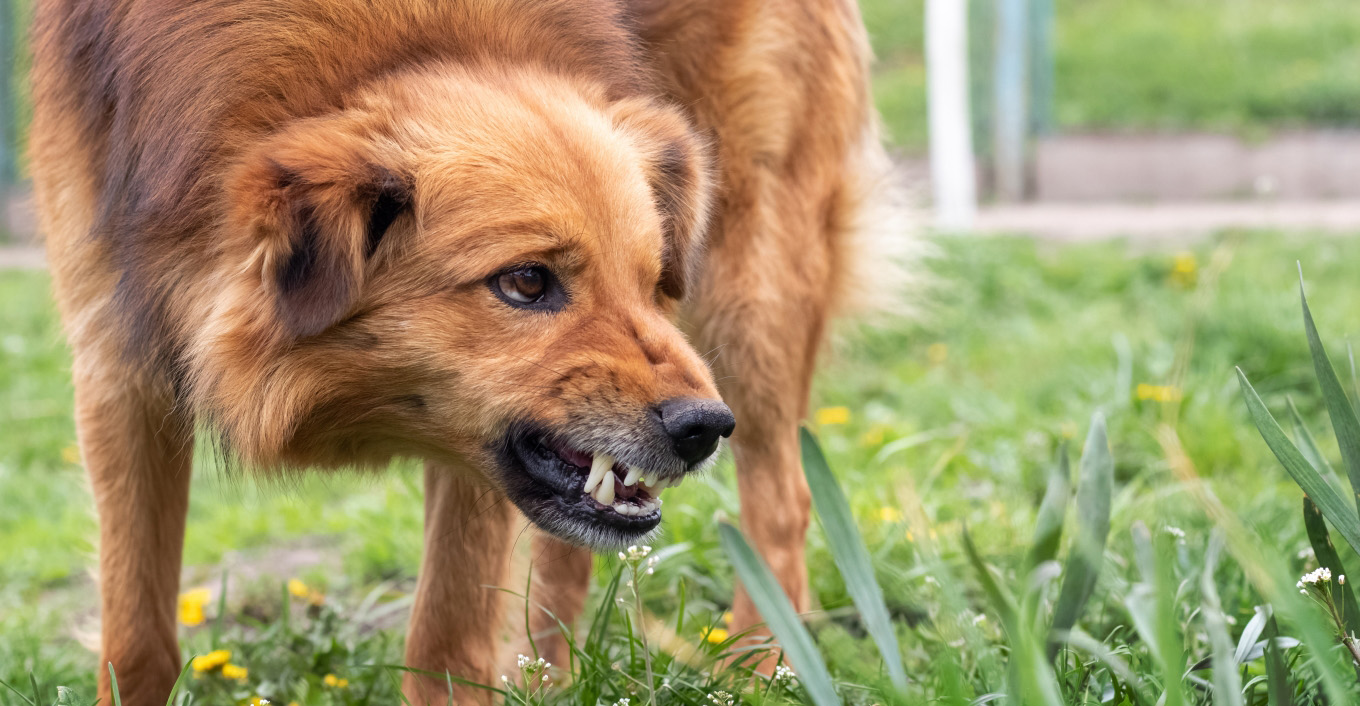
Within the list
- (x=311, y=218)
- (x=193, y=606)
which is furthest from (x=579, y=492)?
(x=193, y=606)

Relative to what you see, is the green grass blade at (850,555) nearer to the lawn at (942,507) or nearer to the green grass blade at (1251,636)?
the lawn at (942,507)

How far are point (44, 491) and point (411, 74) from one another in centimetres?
362

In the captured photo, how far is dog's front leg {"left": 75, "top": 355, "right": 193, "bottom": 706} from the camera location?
2.40m

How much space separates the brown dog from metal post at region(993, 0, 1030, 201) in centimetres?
683

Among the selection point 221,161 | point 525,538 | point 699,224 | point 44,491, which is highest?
point 221,161

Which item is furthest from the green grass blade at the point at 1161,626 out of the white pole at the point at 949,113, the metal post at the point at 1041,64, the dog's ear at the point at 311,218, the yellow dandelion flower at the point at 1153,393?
the metal post at the point at 1041,64

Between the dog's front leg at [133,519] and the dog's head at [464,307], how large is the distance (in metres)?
0.39

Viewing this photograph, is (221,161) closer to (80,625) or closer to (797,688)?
(797,688)

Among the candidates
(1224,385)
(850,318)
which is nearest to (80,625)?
(850,318)

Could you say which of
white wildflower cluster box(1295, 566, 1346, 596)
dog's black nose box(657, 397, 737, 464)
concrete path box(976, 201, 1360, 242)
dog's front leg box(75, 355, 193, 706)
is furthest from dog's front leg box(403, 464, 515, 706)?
concrete path box(976, 201, 1360, 242)

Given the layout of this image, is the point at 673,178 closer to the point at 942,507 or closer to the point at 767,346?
the point at 767,346

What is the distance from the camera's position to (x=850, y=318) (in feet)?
11.6

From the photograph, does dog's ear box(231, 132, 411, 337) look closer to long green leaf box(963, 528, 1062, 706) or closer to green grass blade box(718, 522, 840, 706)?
green grass blade box(718, 522, 840, 706)

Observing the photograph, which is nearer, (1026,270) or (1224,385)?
(1224,385)
